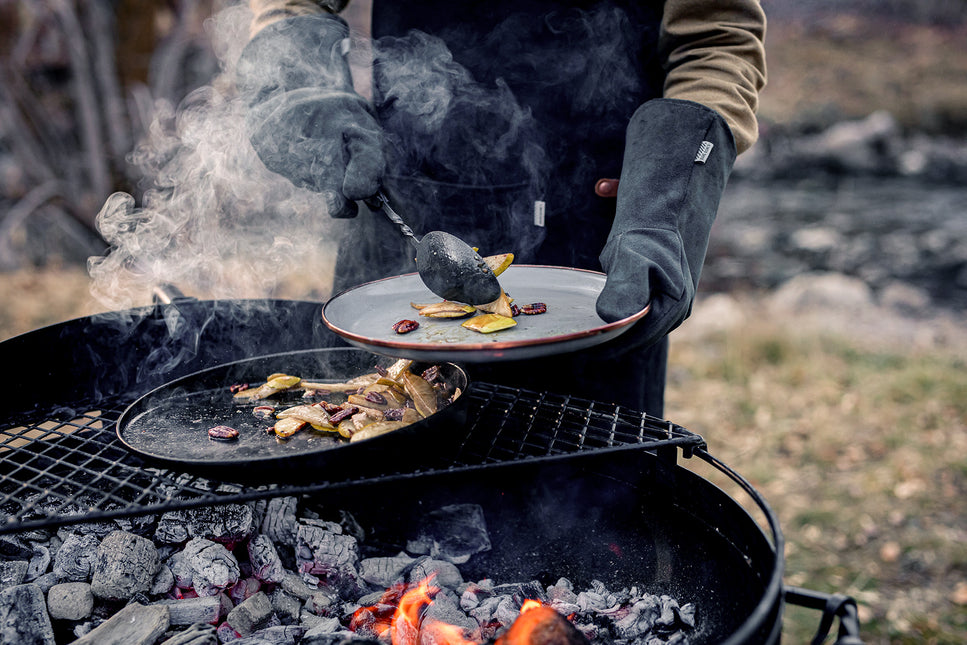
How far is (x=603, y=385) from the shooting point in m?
2.61

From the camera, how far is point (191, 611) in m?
1.63

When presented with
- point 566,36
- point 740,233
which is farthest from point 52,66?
point 740,233

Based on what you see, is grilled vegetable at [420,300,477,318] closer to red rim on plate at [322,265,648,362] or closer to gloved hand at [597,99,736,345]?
red rim on plate at [322,265,648,362]

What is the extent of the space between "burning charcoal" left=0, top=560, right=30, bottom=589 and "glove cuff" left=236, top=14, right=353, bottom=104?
5.67ft

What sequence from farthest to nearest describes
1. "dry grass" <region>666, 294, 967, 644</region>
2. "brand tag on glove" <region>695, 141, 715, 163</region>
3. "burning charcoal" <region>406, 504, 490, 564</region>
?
"dry grass" <region>666, 294, 967, 644</region>, "burning charcoal" <region>406, 504, 490, 564</region>, "brand tag on glove" <region>695, 141, 715, 163</region>

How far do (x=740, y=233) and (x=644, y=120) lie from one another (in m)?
7.60

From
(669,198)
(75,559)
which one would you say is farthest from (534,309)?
(75,559)

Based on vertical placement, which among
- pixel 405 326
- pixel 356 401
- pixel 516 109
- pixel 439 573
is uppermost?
pixel 516 109

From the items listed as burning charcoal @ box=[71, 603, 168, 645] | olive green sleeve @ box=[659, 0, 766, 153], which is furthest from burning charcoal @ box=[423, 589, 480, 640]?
olive green sleeve @ box=[659, 0, 766, 153]

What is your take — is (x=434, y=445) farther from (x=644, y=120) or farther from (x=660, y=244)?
(x=644, y=120)

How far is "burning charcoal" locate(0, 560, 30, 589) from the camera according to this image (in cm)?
164

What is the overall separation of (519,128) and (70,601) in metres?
2.03

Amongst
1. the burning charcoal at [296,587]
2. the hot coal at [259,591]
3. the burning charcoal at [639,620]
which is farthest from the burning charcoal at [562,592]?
the burning charcoal at [296,587]

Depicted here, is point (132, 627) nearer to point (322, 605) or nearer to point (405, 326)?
point (322, 605)
